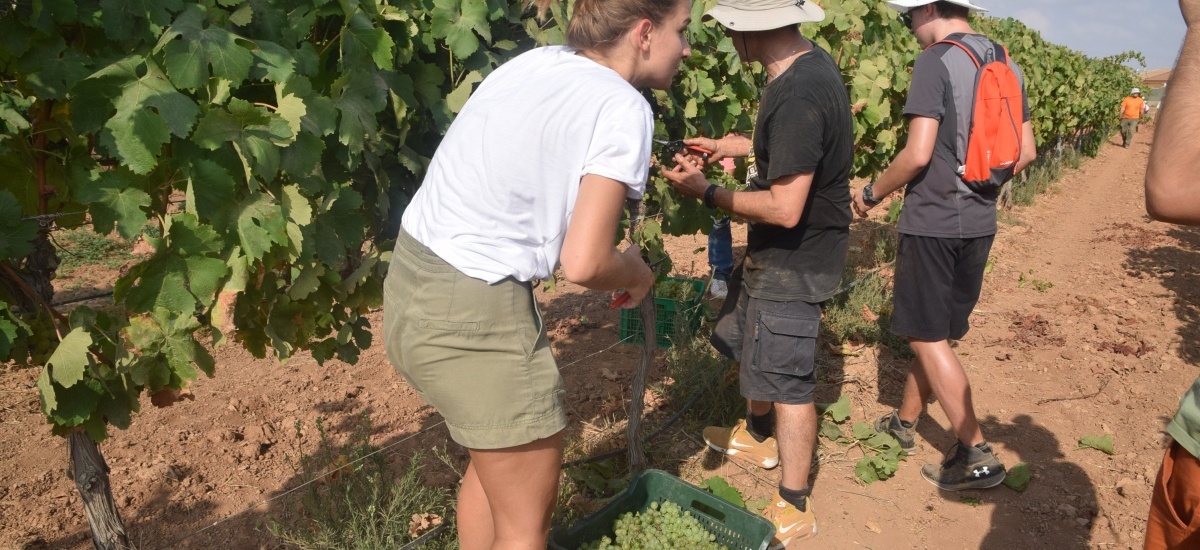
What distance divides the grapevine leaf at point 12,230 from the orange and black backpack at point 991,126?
288 cm

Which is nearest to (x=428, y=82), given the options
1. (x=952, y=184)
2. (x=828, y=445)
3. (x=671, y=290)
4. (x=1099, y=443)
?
(x=952, y=184)

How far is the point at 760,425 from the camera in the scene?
3.50 m

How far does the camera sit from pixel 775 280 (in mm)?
2775

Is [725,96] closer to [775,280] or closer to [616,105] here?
[775,280]

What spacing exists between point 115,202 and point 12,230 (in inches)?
7.5

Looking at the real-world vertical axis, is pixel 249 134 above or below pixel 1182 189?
below

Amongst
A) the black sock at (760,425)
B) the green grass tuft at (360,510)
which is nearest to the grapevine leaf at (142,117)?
the green grass tuft at (360,510)

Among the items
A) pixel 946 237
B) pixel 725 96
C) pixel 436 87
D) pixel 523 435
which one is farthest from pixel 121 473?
pixel 946 237

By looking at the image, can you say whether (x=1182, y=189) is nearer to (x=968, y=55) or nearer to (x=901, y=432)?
(x=968, y=55)

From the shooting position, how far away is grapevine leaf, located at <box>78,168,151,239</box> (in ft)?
5.68

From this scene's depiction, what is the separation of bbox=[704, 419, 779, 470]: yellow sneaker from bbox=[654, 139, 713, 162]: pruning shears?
123 centimetres

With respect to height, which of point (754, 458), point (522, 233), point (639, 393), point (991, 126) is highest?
point (991, 126)

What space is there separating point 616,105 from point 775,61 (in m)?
1.27

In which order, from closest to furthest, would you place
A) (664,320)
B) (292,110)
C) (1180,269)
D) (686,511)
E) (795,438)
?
(292,110), (686,511), (795,438), (664,320), (1180,269)
